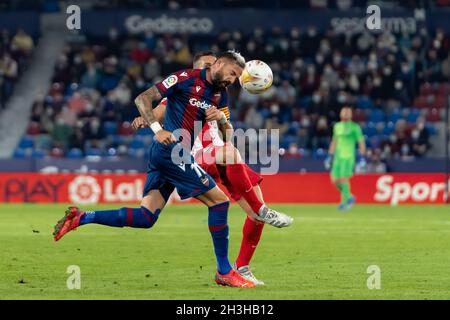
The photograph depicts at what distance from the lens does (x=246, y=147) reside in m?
28.9

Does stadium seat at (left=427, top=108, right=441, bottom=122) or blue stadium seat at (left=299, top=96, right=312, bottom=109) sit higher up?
blue stadium seat at (left=299, top=96, right=312, bottom=109)

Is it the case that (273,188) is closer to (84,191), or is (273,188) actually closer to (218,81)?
(84,191)

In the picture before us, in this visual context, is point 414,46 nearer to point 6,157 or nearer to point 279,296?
point 6,157

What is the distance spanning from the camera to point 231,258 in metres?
13.8

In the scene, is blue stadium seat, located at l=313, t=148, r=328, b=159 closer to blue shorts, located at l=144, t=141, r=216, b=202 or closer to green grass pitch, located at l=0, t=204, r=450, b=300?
green grass pitch, located at l=0, t=204, r=450, b=300

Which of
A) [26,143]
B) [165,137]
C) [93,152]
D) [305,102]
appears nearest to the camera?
[165,137]

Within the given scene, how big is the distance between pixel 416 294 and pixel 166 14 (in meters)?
25.6

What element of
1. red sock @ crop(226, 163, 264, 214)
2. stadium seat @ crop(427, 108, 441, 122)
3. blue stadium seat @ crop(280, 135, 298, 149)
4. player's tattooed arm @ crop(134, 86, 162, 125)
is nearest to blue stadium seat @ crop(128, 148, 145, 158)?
blue stadium seat @ crop(280, 135, 298, 149)

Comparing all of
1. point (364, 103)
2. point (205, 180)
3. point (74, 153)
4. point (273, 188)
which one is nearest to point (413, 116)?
point (364, 103)

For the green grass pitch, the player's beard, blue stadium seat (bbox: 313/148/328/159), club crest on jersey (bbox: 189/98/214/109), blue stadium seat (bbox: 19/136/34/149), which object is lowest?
the green grass pitch

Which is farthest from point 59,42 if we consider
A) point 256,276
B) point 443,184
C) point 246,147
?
point 256,276

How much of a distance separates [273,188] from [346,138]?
306 cm

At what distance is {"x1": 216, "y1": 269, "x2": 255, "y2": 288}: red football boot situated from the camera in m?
10.9

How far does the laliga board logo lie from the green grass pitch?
446cm
